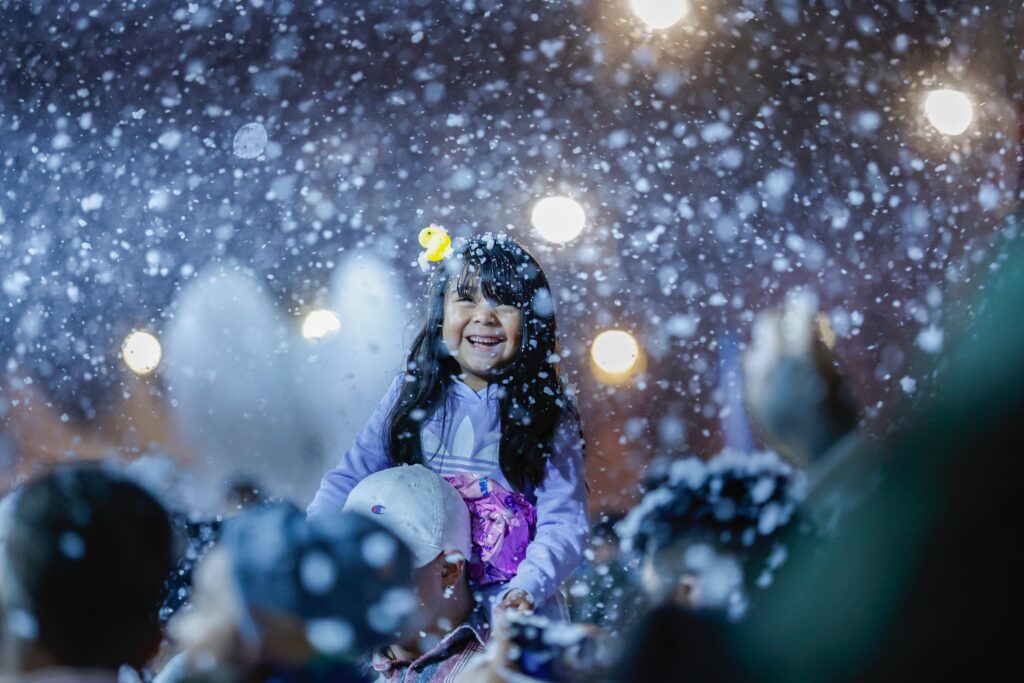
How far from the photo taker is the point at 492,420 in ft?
1.75

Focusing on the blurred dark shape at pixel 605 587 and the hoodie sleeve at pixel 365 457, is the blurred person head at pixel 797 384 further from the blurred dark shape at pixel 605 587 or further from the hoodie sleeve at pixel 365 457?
the hoodie sleeve at pixel 365 457

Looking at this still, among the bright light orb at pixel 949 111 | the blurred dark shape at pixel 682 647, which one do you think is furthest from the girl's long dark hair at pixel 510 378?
the bright light orb at pixel 949 111

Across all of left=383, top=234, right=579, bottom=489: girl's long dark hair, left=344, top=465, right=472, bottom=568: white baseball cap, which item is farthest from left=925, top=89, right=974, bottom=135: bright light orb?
left=344, top=465, right=472, bottom=568: white baseball cap

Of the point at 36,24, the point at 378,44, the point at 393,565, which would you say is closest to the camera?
the point at 393,565

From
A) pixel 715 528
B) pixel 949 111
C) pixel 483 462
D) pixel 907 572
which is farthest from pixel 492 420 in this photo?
pixel 949 111

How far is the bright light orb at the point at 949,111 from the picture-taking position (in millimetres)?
616

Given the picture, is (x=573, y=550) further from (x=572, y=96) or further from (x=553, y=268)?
(x=572, y=96)

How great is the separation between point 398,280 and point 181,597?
22 cm

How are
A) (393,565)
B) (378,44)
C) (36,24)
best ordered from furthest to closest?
(36,24)
(378,44)
(393,565)

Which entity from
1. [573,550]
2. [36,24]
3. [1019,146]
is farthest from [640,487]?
[36,24]

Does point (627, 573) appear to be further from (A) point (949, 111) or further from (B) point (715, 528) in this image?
(A) point (949, 111)

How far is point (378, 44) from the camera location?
1.97 feet

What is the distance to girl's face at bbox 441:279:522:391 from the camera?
0.53 meters

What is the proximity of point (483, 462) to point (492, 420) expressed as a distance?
0.02 m
